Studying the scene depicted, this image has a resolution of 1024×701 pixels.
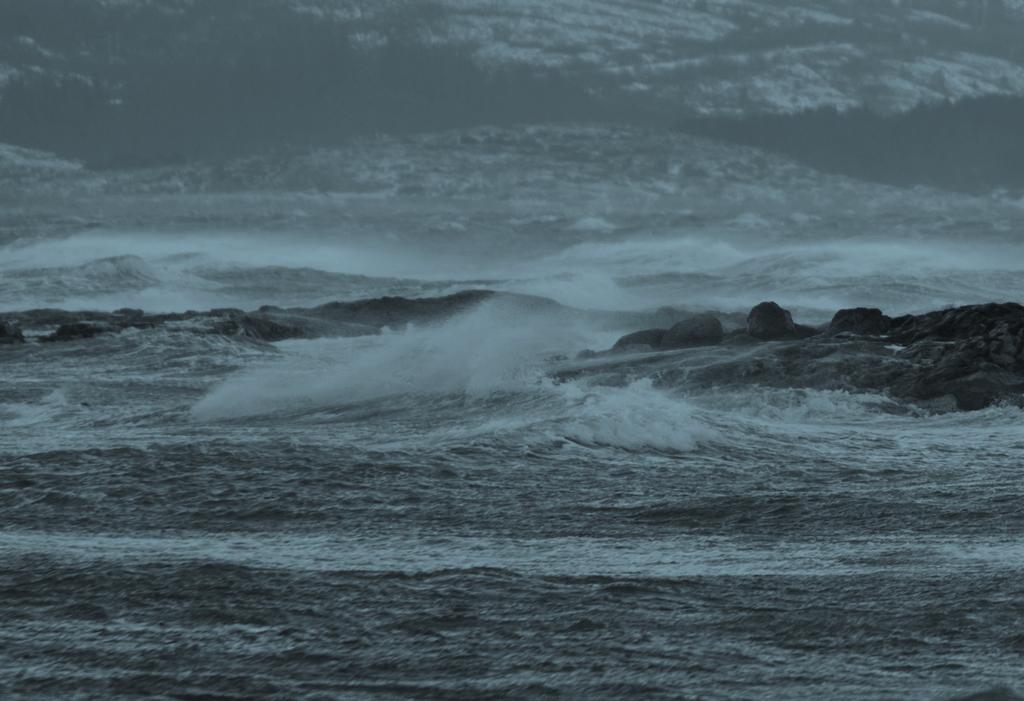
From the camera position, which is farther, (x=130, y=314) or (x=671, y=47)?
(x=671, y=47)

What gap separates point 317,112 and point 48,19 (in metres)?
15.1

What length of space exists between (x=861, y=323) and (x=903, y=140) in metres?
72.0

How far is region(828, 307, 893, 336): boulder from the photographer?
15.6 m

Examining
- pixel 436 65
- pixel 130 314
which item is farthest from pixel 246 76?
pixel 130 314

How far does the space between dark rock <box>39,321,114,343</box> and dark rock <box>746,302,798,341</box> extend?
7.79 m

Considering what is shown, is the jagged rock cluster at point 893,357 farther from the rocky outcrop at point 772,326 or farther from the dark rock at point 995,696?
the dark rock at point 995,696

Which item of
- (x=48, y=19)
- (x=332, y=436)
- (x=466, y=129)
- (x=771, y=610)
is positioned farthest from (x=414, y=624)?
(x=48, y=19)

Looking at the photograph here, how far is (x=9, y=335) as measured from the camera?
18.8 metres

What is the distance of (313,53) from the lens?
89750mm

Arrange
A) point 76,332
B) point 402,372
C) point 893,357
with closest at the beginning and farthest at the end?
point 893,357, point 402,372, point 76,332

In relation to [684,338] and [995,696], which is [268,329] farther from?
[995,696]

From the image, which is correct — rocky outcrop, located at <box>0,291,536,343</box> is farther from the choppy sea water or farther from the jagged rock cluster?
the jagged rock cluster

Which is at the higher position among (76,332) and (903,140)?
(903,140)

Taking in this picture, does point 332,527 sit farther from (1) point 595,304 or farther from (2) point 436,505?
(1) point 595,304
